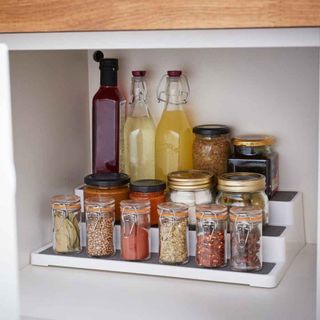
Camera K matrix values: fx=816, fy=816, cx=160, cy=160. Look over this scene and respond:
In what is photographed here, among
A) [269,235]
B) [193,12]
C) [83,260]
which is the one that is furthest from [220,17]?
[83,260]

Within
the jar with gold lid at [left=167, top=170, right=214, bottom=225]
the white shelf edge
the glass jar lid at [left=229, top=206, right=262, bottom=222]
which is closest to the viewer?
the white shelf edge

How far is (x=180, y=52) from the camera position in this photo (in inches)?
70.0

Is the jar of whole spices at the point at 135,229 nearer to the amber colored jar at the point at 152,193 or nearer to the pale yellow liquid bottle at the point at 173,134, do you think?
the amber colored jar at the point at 152,193

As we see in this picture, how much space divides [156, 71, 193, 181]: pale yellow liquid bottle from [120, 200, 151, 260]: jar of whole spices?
0.18m

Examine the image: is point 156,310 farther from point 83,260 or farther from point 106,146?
point 106,146

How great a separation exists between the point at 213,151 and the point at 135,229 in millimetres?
243

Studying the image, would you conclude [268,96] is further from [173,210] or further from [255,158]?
[173,210]

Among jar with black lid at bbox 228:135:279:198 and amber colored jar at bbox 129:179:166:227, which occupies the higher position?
jar with black lid at bbox 228:135:279:198

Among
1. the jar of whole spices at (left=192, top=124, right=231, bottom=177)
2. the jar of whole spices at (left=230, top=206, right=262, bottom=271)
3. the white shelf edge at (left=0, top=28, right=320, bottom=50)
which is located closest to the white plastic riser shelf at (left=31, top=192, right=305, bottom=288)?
the jar of whole spices at (left=230, top=206, right=262, bottom=271)

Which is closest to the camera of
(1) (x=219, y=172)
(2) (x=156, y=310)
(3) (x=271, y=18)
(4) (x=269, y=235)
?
(3) (x=271, y=18)

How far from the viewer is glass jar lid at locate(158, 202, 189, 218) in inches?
59.2

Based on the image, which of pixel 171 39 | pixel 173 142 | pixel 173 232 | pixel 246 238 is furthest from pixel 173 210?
pixel 171 39

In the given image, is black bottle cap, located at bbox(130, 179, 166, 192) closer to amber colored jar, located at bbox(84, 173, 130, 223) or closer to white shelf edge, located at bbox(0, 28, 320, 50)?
amber colored jar, located at bbox(84, 173, 130, 223)

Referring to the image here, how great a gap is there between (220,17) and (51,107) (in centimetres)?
63
